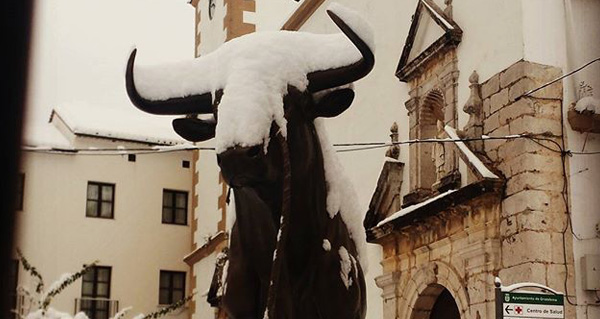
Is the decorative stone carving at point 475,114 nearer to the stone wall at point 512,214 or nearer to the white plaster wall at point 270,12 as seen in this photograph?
the stone wall at point 512,214

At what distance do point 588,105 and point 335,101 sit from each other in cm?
556

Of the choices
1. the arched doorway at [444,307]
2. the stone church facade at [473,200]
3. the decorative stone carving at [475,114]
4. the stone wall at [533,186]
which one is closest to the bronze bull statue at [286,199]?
the stone wall at [533,186]

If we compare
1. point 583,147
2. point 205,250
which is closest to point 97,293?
point 205,250

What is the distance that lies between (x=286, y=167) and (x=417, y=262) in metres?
7.76

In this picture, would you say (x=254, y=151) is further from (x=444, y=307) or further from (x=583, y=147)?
(x=444, y=307)

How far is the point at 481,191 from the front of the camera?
9195 millimetres

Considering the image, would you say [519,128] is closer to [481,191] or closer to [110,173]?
[481,191]

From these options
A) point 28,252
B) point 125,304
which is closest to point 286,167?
point 28,252

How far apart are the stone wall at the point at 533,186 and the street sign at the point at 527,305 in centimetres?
70

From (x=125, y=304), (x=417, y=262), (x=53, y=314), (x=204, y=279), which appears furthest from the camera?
(x=125, y=304)

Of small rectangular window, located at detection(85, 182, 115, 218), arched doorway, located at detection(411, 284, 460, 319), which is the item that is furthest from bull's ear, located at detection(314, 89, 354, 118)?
small rectangular window, located at detection(85, 182, 115, 218)

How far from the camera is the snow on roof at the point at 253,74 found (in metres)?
3.18

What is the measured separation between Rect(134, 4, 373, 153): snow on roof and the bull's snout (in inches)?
0.9

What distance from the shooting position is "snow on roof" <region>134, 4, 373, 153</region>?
318 cm
